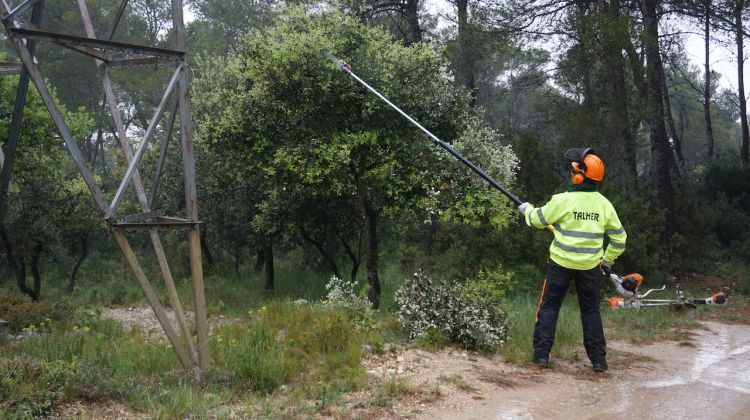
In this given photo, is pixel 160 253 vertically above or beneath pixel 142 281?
above

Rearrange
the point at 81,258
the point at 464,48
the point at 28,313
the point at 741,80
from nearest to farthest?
the point at 28,313 → the point at 81,258 → the point at 464,48 → the point at 741,80

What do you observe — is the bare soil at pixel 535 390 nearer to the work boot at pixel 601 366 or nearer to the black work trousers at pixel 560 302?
the work boot at pixel 601 366

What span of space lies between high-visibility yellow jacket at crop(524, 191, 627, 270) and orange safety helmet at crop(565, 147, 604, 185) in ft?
0.52

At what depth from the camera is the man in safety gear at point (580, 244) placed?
6211 millimetres

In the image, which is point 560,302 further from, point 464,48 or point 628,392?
point 464,48

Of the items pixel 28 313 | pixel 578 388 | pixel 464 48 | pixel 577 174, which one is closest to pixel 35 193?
pixel 28 313

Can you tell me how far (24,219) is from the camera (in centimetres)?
1502

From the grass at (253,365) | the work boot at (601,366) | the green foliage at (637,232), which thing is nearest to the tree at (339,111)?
the grass at (253,365)

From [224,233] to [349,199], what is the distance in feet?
17.0

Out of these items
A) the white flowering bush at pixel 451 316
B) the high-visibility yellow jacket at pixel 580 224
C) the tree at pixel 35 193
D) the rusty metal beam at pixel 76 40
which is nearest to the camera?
the rusty metal beam at pixel 76 40

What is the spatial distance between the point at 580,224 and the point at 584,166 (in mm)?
593

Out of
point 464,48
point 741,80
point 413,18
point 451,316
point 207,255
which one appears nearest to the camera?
point 451,316

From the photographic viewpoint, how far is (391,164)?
10.2 meters

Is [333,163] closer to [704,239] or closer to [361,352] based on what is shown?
[361,352]
